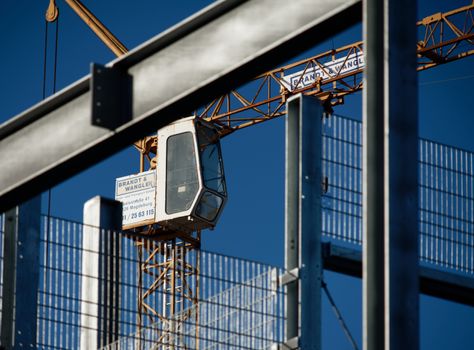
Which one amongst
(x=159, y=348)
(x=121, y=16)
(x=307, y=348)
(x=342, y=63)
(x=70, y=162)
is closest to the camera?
(x=70, y=162)

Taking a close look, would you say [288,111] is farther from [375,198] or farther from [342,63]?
[342,63]

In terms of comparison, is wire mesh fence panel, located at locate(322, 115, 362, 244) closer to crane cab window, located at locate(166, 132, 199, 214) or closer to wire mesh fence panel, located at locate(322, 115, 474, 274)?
wire mesh fence panel, located at locate(322, 115, 474, 274)

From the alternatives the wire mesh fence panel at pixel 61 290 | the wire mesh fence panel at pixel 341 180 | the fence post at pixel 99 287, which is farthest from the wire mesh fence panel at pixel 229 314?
the wire mesh fence panel at pixel 341 180

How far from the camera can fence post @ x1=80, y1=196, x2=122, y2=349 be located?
461 inches

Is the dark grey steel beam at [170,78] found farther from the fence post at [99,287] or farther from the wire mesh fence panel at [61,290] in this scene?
the fence post at [99,287]

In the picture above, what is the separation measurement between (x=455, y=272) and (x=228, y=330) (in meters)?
2.68

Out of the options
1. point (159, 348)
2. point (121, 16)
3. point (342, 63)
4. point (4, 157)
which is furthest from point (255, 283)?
point (121, 16)

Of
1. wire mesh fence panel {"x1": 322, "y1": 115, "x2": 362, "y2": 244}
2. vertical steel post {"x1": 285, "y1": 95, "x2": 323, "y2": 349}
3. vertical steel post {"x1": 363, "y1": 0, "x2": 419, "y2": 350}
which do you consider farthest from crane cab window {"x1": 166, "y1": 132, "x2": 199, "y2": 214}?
vertical steel post {"x1": 363, "y1": 0, "x2": 419, "y2": 350}

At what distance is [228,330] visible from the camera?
12070 mm

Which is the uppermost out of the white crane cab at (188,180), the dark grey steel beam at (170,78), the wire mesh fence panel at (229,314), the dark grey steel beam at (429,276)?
the white crane cab at (188,180)

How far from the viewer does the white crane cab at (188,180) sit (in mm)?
49688

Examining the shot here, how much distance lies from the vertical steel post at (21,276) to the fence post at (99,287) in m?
0.41

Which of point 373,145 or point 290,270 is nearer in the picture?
point 373,145

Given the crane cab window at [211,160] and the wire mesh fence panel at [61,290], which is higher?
the crane cab window at [211,160]
